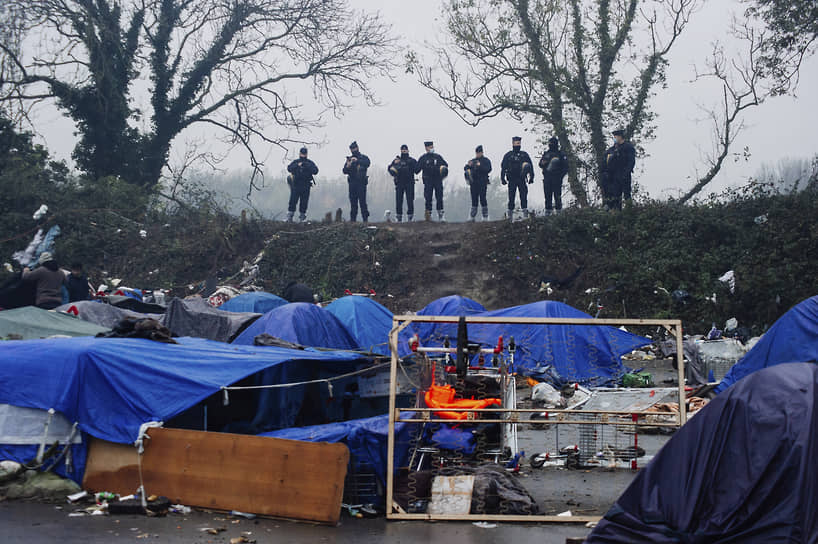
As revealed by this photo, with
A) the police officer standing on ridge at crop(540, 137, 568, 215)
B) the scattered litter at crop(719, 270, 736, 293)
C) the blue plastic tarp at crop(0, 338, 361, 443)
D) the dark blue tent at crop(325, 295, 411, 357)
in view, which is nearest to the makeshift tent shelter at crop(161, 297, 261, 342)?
the dark blue tent at crop(325, 295, 411, 357)

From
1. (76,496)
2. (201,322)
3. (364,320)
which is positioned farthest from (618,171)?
(76,496)

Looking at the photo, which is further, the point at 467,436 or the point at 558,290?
the point at 558,290

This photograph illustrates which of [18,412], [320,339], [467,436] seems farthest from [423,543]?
[320,339]

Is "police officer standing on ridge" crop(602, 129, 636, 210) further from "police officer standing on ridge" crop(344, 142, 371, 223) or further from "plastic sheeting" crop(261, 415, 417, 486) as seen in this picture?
"plastic sheeting" crop(261, 415, 417, 486)

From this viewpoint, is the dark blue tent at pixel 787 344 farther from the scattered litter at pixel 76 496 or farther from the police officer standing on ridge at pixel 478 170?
the police officer standing on ridge at pixel 478 170

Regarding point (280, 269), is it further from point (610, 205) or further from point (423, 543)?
point (423, 543)

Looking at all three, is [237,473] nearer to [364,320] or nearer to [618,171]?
[364,320]

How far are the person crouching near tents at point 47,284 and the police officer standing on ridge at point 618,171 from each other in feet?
51.5

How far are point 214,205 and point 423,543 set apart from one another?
2465cm

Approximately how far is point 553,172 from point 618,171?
201 centimetres

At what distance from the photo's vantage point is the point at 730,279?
21281 mm

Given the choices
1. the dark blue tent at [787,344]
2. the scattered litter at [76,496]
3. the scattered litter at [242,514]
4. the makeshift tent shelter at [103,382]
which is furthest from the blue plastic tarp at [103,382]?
the dark blue tent at [787,344]

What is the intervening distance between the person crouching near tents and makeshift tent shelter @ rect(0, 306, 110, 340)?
2.49 m

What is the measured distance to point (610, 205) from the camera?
24953mm
